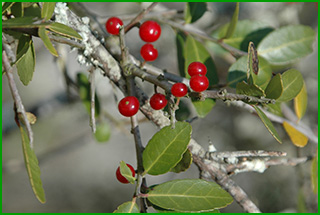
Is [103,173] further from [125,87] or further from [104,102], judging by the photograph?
[125,87]

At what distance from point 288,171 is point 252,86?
1.71 meters

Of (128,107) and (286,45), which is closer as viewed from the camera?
(128,107)

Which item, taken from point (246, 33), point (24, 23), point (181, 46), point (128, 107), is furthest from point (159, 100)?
point (246, 33)

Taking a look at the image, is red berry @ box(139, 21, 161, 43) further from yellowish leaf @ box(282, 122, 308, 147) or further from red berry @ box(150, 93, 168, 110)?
yellowish leaf @ box(282, 122, 308, 147)

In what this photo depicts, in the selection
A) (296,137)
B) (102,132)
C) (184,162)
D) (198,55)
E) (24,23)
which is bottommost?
(102,132)

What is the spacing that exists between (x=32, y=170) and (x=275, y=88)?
48cm

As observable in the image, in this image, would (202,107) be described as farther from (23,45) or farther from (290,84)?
(23,45)

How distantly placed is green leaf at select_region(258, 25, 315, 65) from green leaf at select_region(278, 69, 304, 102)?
13.0 inches

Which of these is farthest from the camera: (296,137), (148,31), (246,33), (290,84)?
(246,33)

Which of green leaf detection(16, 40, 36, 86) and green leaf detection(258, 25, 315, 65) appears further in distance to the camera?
green leaf detection(258, 25, 315, 65)

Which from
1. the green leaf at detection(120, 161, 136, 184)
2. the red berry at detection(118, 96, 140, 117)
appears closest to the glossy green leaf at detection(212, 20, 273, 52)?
the red berry at detection(118, 96, 140, 117)

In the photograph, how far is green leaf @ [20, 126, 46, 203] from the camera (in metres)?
0.63

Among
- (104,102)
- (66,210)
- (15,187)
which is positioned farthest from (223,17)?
(15,187)

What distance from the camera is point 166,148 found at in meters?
0.71
